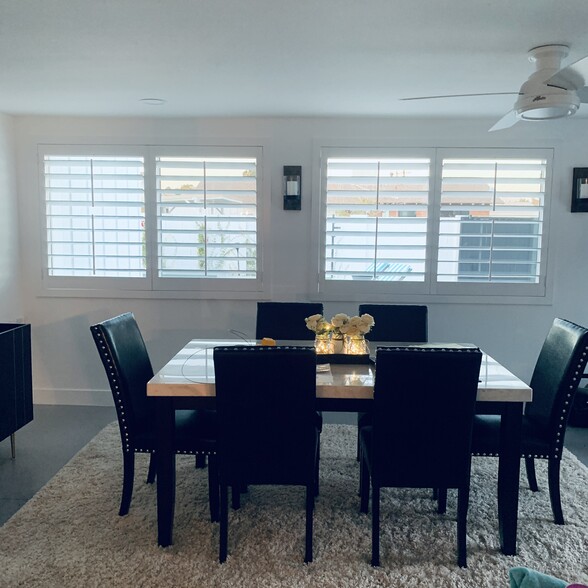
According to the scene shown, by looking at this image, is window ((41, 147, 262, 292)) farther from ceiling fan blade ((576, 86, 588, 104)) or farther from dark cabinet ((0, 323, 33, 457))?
ceiling fan blade ((576, 86, 588, 104))

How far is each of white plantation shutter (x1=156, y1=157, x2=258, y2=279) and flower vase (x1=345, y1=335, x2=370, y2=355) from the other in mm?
1607

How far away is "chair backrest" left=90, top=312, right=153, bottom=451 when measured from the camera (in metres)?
2.49

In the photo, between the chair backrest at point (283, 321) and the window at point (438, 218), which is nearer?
the chair backrest at point (283, 321)

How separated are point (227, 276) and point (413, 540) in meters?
2.43

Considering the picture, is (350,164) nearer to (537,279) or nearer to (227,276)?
(227,276)

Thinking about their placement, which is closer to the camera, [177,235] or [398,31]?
[398,31]

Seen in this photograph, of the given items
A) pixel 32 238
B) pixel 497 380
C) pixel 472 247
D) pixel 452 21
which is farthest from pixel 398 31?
pixel 32 238

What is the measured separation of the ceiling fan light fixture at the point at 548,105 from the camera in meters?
2.24

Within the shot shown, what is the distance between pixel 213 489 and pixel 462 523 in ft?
3.76

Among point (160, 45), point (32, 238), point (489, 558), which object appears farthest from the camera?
point (32, 238)

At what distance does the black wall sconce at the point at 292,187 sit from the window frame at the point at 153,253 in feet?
0.50

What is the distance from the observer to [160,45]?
8.09ft

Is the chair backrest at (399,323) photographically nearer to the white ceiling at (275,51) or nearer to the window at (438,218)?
the window at (438,218)

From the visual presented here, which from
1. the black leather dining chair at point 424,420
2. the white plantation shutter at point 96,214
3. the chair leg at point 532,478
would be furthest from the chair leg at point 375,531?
the white plantation shutter at point 96,214
